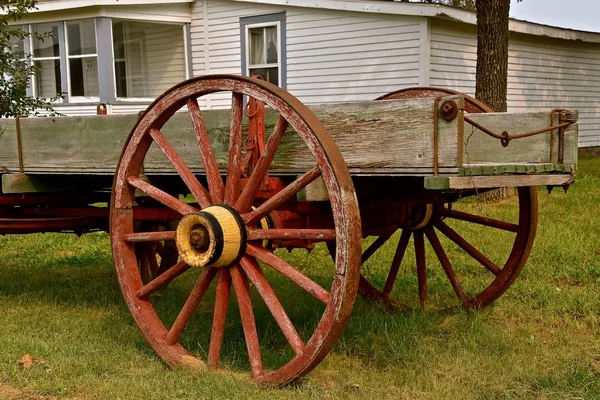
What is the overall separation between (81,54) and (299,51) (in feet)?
18.0

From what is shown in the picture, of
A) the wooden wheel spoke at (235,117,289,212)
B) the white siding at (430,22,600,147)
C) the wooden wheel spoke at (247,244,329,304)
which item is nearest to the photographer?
the wooden wheel spoke at (247,244,329,304)

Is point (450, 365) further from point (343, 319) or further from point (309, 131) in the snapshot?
point (309, 131)

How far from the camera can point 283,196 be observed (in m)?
3.21

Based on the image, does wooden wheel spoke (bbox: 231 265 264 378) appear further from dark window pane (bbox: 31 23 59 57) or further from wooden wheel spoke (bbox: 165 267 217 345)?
dark window pane (bbox: 31 23 59 57)

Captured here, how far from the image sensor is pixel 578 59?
1773 centimetres

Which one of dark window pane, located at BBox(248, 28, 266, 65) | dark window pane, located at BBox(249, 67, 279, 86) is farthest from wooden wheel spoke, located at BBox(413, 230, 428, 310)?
dark window pane, located at BBox(248, 28, 266, 65)

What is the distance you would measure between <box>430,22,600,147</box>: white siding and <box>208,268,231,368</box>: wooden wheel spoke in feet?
34.2

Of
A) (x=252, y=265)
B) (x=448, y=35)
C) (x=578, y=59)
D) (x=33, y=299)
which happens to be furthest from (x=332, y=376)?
(x=578, y=59)

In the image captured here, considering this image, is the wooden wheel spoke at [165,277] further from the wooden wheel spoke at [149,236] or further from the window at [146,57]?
the window at [146,57]

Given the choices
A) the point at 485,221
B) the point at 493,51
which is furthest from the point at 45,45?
the point at 485,221

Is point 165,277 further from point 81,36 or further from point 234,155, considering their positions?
point 81,36

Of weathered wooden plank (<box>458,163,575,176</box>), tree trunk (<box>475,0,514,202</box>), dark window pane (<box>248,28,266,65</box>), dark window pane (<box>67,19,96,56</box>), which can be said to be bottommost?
weathered wooden plank (<box>458,163,575,176</box>)

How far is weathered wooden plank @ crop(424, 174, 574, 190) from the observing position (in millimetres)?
2848

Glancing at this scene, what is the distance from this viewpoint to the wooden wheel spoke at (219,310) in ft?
11.3
